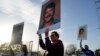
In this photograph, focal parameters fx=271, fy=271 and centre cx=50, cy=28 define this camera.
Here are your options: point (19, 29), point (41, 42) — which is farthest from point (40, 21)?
point (19, 29)

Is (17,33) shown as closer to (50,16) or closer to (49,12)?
(49,12)

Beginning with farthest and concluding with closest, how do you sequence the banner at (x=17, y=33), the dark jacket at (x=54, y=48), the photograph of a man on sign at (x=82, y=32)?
1. the photograph of a man on sign at (x=82, y=32)
2. the banner at (x=17, y=33)
3. the dark jacket at (x=54, y=48)

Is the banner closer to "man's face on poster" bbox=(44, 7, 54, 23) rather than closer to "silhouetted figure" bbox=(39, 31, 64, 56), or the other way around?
"man's face on poster" bbox=(44, 7, 54, 23)

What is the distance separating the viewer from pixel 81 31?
16.8 meters

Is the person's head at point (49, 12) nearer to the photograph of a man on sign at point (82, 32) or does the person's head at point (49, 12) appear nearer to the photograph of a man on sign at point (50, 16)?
the photograph of a man on sign at point (50, 16)

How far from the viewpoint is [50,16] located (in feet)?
30.6

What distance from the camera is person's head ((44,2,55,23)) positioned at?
9.25m

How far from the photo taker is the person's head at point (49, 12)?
364 inches

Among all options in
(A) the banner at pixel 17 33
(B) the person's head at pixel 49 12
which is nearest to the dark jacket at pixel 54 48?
(B) the person's head at pixel 49 12

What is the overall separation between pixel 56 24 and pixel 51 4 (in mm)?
1113

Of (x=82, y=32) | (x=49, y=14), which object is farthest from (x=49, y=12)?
(x=82, y=32)

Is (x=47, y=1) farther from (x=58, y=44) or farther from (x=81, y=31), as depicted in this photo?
(x=81, y=31)

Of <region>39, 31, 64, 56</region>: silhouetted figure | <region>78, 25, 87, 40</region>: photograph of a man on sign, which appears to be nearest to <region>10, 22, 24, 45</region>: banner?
<region>78, 25, 87, 40</region>: photograph of a man on sign

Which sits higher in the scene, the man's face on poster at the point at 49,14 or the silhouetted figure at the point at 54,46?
the man's face on poster at the point at 49,14
